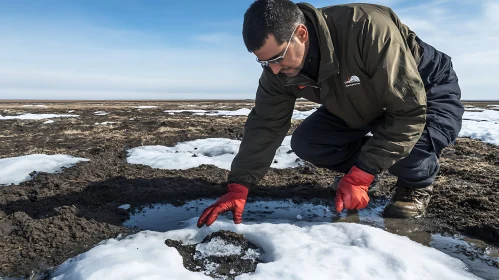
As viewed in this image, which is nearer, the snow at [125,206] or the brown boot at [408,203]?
the brown boot at [408,203]

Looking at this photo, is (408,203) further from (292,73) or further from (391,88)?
(292,73)

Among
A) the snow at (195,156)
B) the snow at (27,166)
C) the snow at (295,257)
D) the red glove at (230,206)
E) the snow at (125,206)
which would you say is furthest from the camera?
the snow at (195,156)

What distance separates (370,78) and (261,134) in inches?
38.0

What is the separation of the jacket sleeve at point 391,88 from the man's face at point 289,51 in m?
0.36

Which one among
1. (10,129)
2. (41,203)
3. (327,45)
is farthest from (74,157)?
(10,129)

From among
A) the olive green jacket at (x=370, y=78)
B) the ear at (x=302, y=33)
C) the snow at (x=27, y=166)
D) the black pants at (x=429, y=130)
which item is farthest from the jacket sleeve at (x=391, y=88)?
the snow at (x=27, y=166)

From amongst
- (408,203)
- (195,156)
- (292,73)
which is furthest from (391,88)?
(195,156)

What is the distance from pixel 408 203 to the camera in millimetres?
2885

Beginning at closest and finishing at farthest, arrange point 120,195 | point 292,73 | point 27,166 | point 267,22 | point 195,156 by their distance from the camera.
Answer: point 267,22
point 292,73
point 120,195
point 27,166
point 195,156

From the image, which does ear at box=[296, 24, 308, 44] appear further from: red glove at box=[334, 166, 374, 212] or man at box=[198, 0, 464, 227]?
red glove at box=[334, 166, 374, 212]

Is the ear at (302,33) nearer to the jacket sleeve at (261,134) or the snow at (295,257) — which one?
the jacket sleeve at (261,134)

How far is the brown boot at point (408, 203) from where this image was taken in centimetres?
287

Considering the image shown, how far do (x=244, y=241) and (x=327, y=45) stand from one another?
1.37 m

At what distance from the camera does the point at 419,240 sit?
8.13 ft
